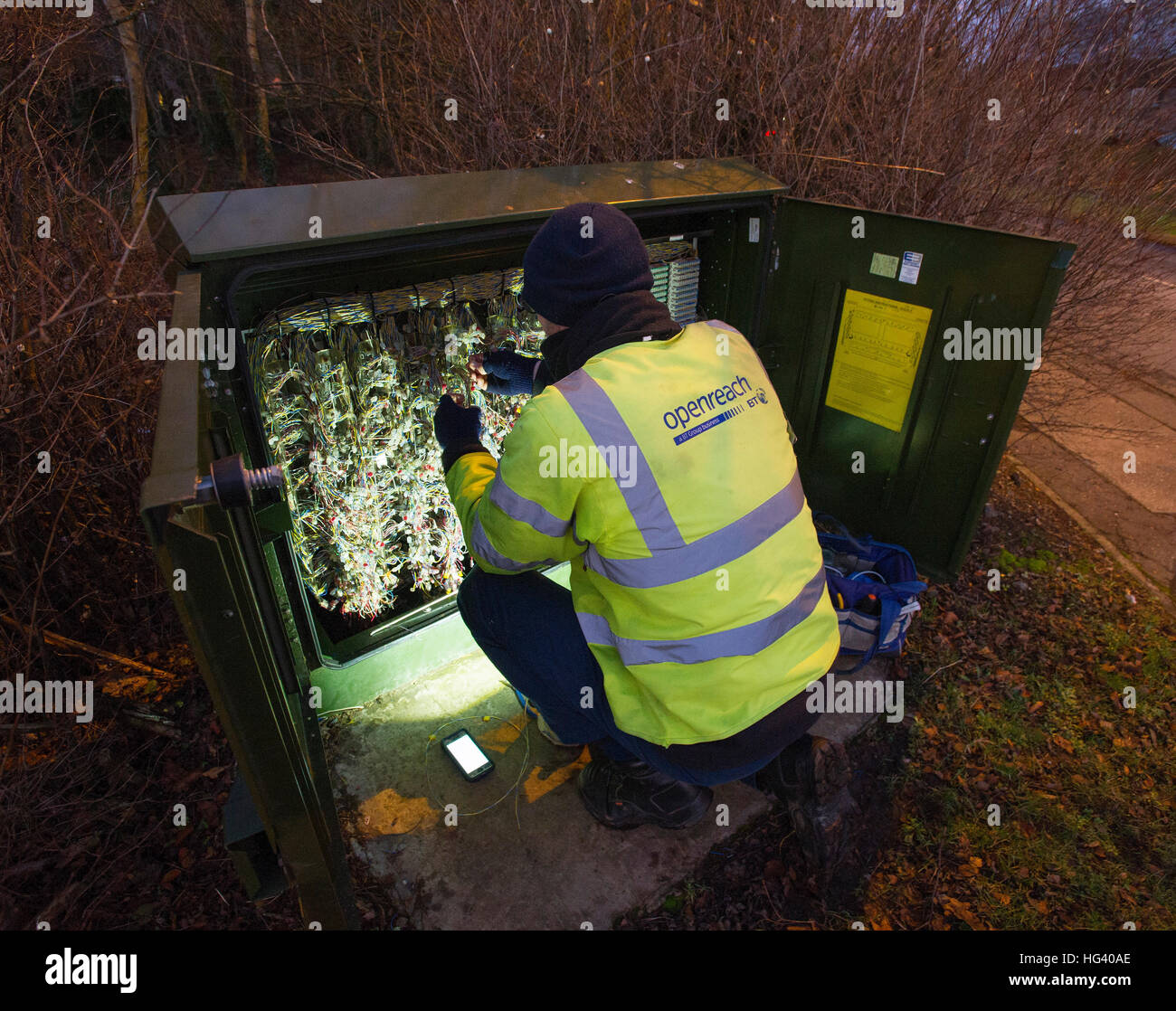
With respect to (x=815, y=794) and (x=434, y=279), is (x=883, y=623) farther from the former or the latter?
(x=434, y=279)

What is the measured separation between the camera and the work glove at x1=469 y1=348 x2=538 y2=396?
248 centimetres

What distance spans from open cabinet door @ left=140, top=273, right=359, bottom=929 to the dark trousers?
70 centimetres

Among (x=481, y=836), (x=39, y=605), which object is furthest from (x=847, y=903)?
(x=39, y=605)

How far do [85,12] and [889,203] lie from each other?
13.7 feet

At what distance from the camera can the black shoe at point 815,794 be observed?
232 cm

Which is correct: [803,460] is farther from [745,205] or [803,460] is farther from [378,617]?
[378,617]

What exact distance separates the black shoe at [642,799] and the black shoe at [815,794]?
0.28m

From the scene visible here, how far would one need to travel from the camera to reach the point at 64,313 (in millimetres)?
2219

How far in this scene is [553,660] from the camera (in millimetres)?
2195

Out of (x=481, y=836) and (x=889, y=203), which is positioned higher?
(x=889, y=203)

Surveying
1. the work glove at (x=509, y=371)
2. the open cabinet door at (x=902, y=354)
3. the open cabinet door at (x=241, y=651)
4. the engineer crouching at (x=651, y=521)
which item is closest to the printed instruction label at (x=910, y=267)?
the open cabinet door at (x=902, y=354)

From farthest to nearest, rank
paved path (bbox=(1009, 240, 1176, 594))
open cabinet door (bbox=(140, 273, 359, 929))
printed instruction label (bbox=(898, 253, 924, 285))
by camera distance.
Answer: paved path (bbox=(1009, 240, 1176, 594)) < printed instruction label (bbox=(898, 253, 924, 285)) < open cabinet door (bbox=(140, 273, 359, 929))

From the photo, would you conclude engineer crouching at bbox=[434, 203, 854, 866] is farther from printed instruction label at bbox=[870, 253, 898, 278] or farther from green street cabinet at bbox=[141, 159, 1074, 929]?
printed instruction label at bbox=[870, 253, 898, 278]

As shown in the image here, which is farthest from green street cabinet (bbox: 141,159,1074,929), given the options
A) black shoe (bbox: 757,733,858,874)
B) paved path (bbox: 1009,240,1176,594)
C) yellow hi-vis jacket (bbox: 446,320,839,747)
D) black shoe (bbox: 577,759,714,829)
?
paved path (bbox: 1009,240,1176,594)
